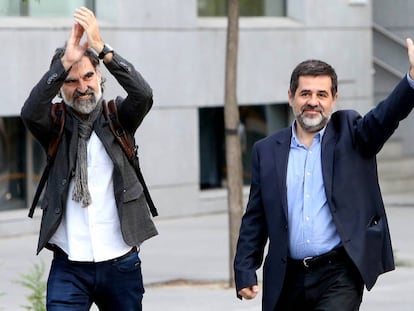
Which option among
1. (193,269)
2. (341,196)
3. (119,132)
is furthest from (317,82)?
(193,269)

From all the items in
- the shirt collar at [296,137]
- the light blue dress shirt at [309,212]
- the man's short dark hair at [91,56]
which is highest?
the man's short dark hair at [91,56]

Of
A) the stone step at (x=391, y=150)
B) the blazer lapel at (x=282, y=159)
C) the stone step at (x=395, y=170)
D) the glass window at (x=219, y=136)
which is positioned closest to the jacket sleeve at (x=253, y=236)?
the blazer lapel at (x=282, y=159)

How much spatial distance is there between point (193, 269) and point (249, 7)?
21.6 feet

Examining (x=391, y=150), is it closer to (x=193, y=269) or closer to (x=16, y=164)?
(x=16, y=164)

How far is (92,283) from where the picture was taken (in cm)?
579

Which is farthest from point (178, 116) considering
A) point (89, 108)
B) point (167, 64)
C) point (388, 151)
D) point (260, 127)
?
point (89, 108)

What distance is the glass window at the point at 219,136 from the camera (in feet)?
55.0

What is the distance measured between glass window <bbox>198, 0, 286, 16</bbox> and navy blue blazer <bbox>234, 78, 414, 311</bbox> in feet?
36.1

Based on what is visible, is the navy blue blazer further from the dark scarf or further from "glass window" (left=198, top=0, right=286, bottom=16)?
"glass window" (left=198, top=0, right=286, bottom=16)

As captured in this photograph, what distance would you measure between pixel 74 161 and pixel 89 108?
0.87 feet

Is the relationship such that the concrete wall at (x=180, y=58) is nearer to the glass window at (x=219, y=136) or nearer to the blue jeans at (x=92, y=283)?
the glass window at (x=219, y=136)

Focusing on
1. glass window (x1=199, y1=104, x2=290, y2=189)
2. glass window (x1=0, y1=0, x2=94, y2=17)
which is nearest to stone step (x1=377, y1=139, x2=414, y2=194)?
glass window (x1=199, y1=104, x2=290, y2=189)

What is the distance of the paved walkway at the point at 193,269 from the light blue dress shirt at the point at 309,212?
10.4 ft

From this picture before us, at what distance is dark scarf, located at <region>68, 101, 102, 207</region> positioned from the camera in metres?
5.70
